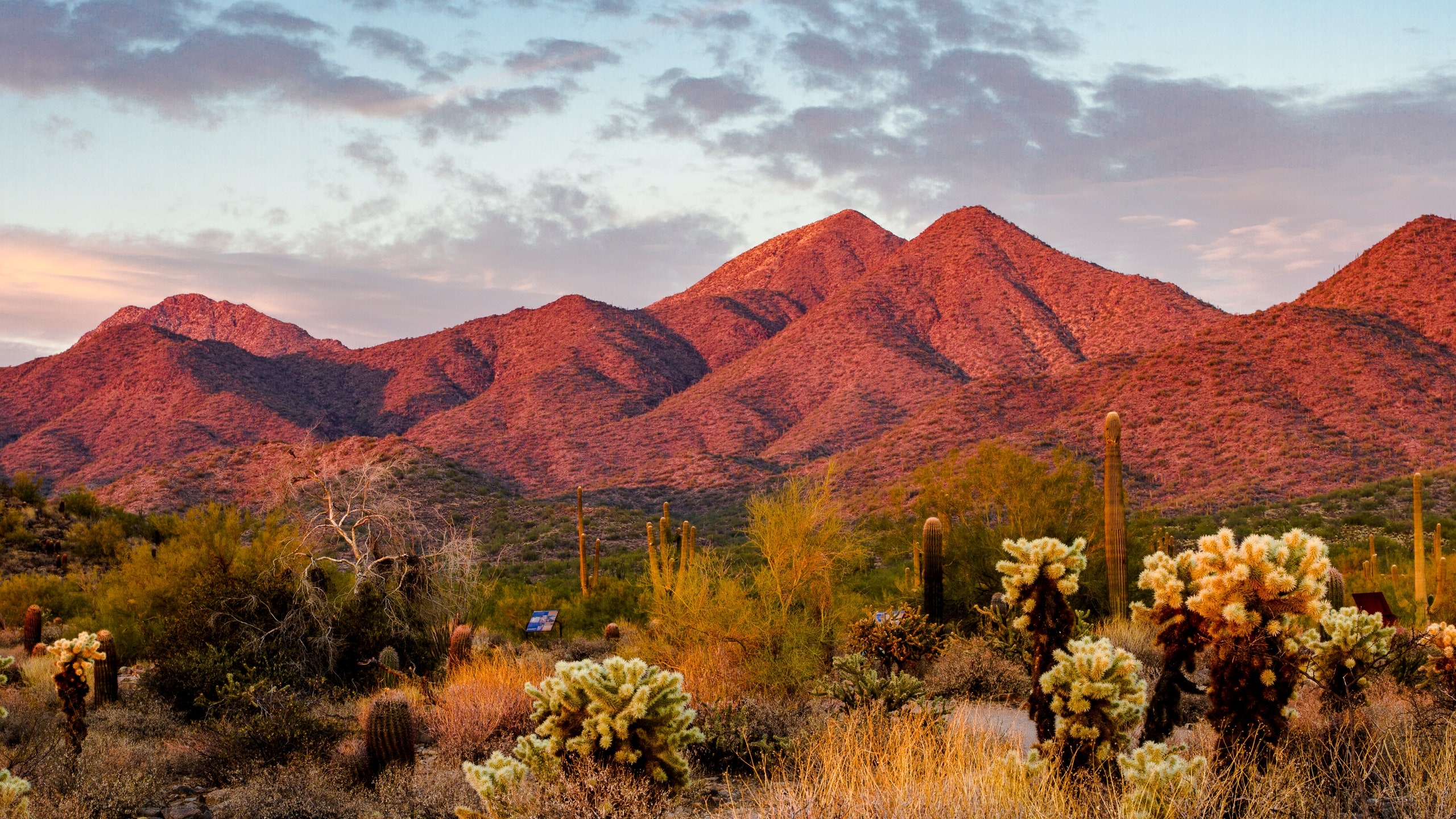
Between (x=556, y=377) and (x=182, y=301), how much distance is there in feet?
181

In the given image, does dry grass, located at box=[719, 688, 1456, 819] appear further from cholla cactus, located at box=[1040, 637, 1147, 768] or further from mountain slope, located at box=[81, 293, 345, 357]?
mountain slope, located at box=[81, 293, 345, 357]

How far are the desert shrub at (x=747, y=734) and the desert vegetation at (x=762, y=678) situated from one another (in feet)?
0.12

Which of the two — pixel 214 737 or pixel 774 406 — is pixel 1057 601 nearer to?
pixel 214 737

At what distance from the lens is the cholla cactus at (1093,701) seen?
5.59 metres

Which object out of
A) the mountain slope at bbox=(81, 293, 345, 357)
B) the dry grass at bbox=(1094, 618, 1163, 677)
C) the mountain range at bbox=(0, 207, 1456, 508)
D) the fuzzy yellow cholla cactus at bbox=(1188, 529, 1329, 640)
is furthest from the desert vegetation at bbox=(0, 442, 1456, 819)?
the mountain slope at bbox=(81, 293, 345, 357)

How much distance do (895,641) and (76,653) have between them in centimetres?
755

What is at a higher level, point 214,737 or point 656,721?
point 656,721

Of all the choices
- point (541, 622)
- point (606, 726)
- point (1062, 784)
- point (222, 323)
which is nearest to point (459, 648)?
point (541, 622)

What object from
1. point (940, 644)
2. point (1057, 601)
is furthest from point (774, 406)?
point (1057, 601)

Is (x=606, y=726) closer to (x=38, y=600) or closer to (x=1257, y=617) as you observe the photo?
(x=1257, y=617)

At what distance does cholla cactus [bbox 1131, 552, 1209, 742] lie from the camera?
5910 mm

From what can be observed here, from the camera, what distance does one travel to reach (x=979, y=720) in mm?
8891

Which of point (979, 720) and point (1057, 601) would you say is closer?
point (1057, 601)

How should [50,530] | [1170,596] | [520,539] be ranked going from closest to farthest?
[1170,596], [50,530], [520,539]
